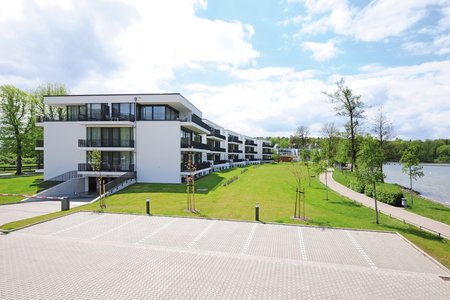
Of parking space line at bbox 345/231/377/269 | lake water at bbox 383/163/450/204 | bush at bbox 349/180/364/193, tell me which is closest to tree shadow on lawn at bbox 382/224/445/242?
Result: parking space line at bbox 345/231/377/269

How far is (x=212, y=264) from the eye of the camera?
9.63 metres

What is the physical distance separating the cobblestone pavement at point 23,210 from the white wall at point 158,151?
425 inches

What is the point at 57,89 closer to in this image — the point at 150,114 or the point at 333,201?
the point at 150,114

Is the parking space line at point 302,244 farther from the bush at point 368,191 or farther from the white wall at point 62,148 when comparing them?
the white wall at point 62,148

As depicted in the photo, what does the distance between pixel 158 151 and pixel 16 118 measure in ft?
98.0

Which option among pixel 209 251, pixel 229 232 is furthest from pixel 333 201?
pixel 209 251

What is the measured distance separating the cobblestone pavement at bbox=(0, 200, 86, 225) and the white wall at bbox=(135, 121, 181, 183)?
35.4ft

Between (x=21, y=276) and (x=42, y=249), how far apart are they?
2.55 meters

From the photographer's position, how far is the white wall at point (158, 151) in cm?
3023

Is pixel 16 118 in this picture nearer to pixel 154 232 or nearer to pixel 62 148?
pixel 62 148

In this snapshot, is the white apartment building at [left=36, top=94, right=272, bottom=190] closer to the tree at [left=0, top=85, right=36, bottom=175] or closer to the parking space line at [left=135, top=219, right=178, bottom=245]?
the tree at [left=0, top=85, right=36, bottom=175]

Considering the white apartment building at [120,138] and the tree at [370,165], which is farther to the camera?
the white apartment building at [120,138]

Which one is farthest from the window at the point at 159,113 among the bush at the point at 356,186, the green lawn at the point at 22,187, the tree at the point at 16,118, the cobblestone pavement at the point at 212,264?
the tree at the point at 16,118

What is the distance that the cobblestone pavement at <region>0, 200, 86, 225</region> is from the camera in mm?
16547
